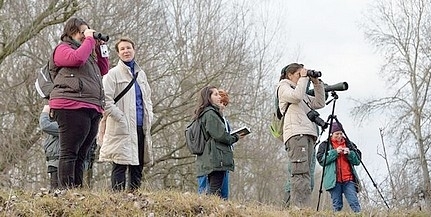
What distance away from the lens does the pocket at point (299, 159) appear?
660 cm

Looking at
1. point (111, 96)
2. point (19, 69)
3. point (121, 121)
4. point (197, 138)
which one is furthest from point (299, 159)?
point (19, 69)

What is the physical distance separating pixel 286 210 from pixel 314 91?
Result: 1.92 metres

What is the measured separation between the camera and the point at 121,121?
637 cm

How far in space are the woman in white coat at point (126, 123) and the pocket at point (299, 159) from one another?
4.83 feet

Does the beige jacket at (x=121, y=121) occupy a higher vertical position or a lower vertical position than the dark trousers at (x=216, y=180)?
higher

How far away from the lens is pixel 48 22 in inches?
598

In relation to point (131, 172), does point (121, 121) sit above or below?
above

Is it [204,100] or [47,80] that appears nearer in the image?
[47,80]

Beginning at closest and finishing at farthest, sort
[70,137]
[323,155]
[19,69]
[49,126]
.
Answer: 1. [70,137]
2. [49,126]
3. [323,155]
4. [19,69]

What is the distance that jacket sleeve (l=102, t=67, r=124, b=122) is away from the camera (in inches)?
250

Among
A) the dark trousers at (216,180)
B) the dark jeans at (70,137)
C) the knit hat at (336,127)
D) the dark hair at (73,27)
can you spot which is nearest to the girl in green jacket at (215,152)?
the dark trousers at (216,180)

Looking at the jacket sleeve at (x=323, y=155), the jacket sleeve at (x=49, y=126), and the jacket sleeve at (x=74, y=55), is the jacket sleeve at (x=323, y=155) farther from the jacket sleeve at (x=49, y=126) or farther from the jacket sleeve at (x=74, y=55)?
the jacket sleeve at (x=74, y=55)

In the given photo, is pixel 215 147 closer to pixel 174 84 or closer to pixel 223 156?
pixel 223 156

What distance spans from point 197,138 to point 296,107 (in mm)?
1185
